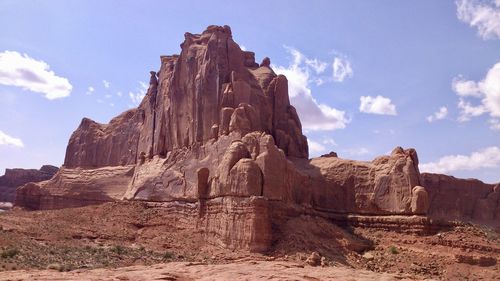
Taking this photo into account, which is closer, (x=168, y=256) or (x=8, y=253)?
(x=8, y=253)

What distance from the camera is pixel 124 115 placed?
73.5 meters

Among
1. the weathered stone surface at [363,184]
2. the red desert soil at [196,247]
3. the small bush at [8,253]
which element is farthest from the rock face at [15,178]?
the small bush at [8,253]

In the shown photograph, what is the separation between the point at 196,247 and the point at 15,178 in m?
72.7

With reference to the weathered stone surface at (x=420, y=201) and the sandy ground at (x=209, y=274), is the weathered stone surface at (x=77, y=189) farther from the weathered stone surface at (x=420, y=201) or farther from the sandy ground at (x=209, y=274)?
the sandy ground at (x=209, y=274)

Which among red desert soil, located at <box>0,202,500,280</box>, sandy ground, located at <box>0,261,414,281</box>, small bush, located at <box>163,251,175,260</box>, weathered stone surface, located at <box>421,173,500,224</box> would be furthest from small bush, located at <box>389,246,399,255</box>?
weathered stone surface, located at <box>421,173,500,224</box>

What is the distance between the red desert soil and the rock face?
2189 inches

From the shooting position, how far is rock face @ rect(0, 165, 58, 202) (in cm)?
10125

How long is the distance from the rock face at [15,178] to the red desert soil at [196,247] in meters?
55.6

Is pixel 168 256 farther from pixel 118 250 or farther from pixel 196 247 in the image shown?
pixel 196 247

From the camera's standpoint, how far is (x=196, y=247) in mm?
40656

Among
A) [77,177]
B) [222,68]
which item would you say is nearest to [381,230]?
[222,68]

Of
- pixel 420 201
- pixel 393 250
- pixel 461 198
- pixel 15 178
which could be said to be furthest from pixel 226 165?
pixel 15 178

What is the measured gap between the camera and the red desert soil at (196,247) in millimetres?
31359

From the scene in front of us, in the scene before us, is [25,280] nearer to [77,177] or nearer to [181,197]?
[181,197]
